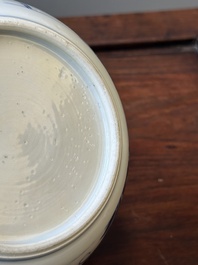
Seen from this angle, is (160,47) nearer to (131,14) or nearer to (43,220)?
(131,14)

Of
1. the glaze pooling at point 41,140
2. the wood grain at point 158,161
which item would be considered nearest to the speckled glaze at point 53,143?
the glaze pooling at point 41,140

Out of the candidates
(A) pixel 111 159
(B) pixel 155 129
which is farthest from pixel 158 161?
(A) pixel 111 159

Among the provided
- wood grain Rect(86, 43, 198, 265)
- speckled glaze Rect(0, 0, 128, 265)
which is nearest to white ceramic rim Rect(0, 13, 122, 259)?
speckled glaze Rect(0, 0, 128, 265)

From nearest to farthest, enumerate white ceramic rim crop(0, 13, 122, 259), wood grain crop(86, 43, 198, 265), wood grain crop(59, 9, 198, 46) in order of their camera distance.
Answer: white ceramic rim crop(0, 13, 122, 259) < wood grain crop(86, 43, 198, 265) < wood grain crop(59, 9, 198, 46)

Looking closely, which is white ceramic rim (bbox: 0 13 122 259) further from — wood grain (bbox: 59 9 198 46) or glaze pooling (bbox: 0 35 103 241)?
wood grain (bbox: 59 9 198 46)

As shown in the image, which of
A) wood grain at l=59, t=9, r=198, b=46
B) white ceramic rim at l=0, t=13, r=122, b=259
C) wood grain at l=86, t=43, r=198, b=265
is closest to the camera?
white ceramic rim at l=0, t=13, r=122, b=259

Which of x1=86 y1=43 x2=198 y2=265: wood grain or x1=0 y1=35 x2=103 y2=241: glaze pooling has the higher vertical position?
x1=0 y1=35 x2=103 y2=241: glaze pooling

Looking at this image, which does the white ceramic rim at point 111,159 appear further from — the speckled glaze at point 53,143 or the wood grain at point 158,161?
the wood grain at point 158,161

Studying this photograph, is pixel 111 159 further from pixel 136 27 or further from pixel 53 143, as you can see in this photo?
pixel 136 27
